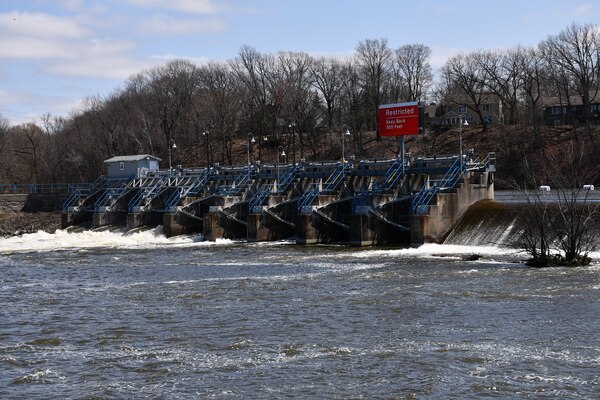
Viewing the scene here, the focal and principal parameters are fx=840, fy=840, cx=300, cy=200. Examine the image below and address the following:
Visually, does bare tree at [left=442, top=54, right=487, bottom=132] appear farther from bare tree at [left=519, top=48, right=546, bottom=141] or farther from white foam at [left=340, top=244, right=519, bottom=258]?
white foam at [left=340, top=244, right=519, bottom=258]

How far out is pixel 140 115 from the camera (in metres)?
108

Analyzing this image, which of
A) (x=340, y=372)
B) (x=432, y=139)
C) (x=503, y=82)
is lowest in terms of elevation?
(x=340, y=372)

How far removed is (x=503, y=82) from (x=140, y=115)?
50.7 meters

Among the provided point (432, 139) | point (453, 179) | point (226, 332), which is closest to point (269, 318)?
point (226, 332)

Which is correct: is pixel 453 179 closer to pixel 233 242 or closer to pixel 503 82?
pixel 233 242

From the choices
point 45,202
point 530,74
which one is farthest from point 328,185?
point 530,74

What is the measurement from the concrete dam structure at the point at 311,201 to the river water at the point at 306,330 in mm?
7531

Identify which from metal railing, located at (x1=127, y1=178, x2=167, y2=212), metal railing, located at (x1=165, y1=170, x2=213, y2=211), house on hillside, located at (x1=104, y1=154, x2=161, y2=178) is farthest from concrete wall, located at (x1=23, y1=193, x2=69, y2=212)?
metal railing, located at (x1=165, y1=170, x2=213, y2=211)

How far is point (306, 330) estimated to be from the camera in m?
25.2

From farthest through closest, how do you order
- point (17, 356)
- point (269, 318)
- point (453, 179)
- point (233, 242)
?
1. point (233, 242)
2. point (453, 179)
3. point (269, 318)
4. point (17, 356)

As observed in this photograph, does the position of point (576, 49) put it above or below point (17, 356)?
above

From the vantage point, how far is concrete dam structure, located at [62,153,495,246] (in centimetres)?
5003

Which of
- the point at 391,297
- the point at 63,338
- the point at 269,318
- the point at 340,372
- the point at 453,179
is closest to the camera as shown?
the point at 340,372

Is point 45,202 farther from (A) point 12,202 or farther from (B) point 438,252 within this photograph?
(B) point 438,252
